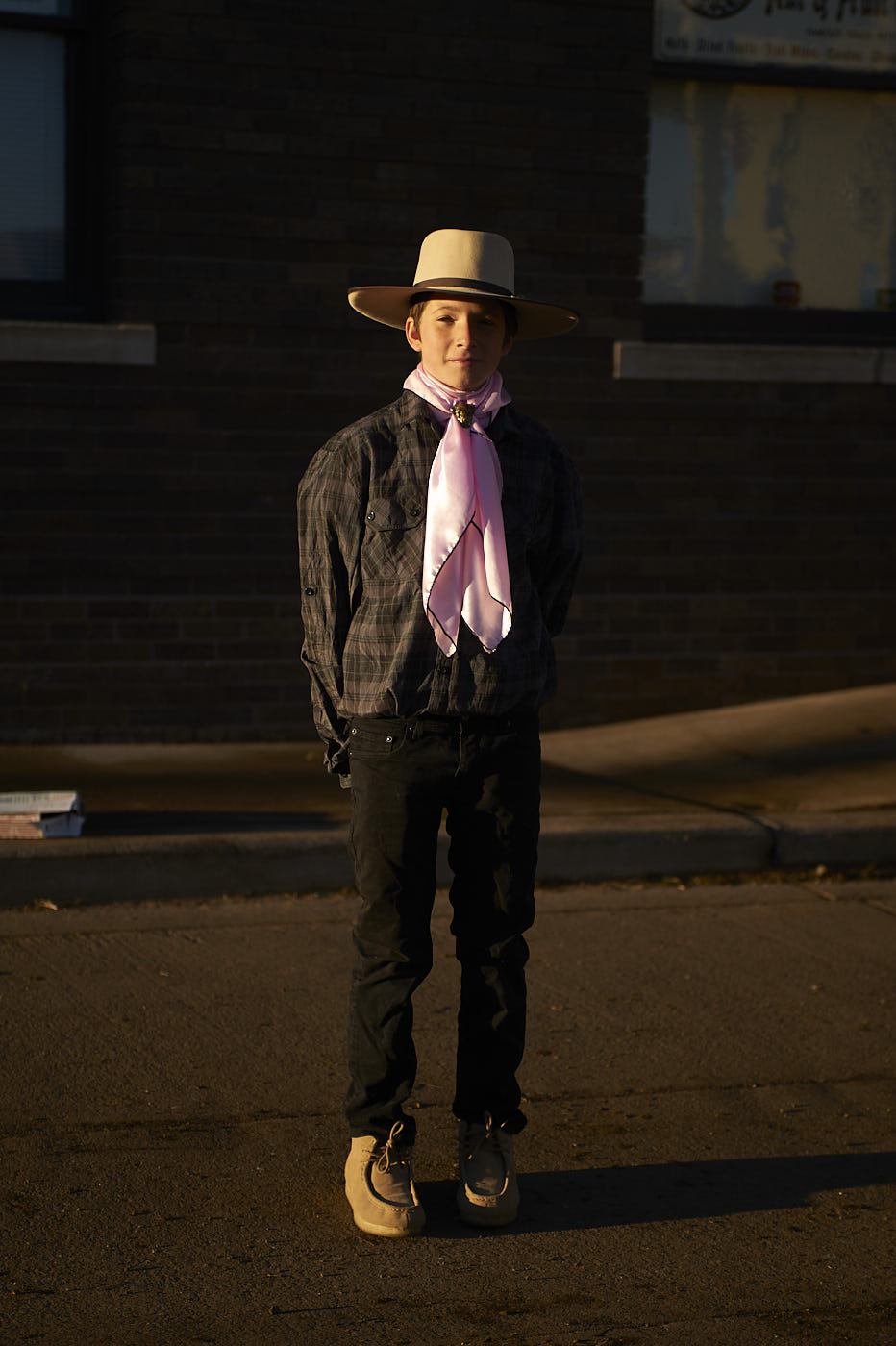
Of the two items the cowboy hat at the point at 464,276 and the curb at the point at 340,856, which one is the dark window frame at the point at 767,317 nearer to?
the curb at the point at 340,856

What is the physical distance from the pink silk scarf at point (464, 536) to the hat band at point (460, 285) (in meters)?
0.22

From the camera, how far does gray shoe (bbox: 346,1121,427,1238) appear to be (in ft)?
11.2

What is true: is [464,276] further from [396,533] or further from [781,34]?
[781,34]

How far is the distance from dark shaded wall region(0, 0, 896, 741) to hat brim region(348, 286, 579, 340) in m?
4.36

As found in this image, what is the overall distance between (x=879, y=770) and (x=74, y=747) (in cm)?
391

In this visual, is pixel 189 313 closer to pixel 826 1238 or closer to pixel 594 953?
pixel 594 953

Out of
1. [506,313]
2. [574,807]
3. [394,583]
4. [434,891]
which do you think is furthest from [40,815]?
[506,313]

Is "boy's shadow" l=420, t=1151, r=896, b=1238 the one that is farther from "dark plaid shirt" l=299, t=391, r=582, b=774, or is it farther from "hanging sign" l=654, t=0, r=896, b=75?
"hanging sign" l=654, t=0, r=896, b=75

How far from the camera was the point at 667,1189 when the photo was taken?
147 inches

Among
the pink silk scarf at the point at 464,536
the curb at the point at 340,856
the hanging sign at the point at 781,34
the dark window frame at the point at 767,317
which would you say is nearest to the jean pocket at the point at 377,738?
the pink silk scarf at the point at 464,536

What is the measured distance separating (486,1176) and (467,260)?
2.03 m

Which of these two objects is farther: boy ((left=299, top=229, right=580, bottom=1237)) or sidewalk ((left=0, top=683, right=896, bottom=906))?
sidewalk ((left=0, top=683, right=896, bottom=906))

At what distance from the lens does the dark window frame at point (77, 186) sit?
7.93 metres

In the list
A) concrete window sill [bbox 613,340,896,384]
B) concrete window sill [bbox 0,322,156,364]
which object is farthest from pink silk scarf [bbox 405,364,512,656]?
concrete window sill [bbox 613,340,896,384]
